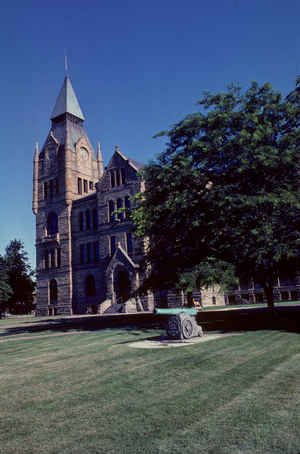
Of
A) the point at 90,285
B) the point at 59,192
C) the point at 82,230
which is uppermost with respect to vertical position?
the point at 59,192

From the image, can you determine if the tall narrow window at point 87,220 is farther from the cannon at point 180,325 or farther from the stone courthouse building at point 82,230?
the cannon at point 180,325

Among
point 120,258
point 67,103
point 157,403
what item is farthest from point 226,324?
point 67,103

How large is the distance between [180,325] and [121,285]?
3022cm

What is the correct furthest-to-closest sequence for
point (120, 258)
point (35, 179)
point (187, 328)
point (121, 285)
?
point (35, 179)
point (121, 285)
point (120, 258)
point (187, 328)

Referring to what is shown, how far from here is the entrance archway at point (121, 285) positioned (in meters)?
40.8

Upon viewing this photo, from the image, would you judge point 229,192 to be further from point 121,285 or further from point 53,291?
point 53,291

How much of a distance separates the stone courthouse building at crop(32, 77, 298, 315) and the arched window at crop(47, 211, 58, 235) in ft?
0.19

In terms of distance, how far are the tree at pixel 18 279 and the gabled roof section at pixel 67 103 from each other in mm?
30631

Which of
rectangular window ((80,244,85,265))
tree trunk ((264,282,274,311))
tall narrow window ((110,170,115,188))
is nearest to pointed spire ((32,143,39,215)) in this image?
rectangular window ((80,244,85,265))

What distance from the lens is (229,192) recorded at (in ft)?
50.7

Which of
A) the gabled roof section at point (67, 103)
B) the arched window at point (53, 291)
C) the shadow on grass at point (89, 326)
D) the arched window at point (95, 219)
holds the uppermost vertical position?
the gabled roof section at point (67, 103)

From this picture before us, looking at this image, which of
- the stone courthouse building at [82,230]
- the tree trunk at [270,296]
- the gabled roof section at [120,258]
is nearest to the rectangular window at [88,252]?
the stone courthouse building at [82,230]

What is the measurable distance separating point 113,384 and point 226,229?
412 inches

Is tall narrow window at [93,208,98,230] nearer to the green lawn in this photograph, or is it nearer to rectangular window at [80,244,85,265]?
rectangular window at [80,244,85,265]
